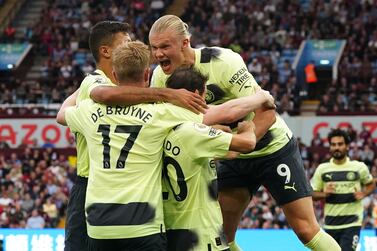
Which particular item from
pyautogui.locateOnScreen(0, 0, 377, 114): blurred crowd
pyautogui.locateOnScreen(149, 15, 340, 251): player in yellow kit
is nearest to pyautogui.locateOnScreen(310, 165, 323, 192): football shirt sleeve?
pyautogui.locateOnScreen(149, 15, 340, 251): player in yellow kit

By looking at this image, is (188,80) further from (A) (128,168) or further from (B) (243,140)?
(A) (128,168)

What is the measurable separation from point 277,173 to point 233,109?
1421 millimetres

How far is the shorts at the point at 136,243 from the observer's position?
6027 millimetres

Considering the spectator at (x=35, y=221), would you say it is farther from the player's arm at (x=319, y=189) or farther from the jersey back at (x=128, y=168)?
the jersey back at (x=128, y=168)

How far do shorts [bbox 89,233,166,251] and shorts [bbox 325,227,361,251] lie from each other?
7.64m

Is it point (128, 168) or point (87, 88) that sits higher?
point (87, 88)

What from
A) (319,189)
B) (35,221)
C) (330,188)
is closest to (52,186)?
(35,221)

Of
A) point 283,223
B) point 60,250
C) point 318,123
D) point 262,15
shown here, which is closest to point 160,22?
point 60,250

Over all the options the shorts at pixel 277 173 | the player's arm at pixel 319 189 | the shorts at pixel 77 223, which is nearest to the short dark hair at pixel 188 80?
the shorts at pixel 77 223

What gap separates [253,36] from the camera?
3372 centimetres

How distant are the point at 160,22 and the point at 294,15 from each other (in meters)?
27.7

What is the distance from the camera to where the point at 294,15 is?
34.2m

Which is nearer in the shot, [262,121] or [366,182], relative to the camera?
[262,121]

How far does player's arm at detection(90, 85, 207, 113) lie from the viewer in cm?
610
